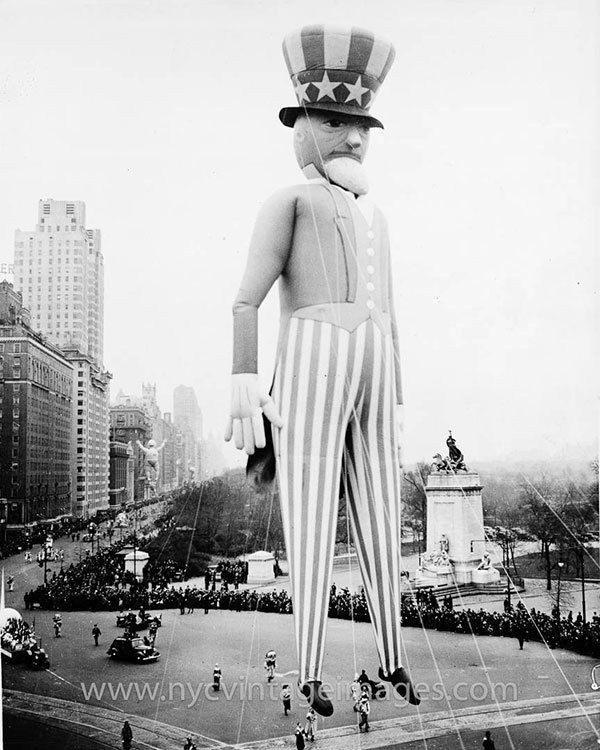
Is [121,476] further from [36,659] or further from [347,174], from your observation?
[347,174]

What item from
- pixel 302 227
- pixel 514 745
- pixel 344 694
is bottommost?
pixel 514 745

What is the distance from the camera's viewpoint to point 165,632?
5.59m

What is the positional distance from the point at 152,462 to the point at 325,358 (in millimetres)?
2191

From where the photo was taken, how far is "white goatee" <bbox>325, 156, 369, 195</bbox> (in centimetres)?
352

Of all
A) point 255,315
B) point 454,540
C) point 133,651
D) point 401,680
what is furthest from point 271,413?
point 454,540

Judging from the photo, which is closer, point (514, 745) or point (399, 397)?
point (399, 397)

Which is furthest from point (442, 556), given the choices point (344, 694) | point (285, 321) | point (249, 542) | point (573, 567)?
point (285, 321)

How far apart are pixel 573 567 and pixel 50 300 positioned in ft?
22.2

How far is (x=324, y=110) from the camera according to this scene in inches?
137

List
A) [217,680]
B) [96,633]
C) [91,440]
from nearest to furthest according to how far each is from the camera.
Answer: [217,680] < [96,633] < [91,440]

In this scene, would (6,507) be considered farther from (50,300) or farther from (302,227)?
(302,227)

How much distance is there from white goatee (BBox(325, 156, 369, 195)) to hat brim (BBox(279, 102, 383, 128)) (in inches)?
8.0

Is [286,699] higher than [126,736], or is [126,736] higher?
[286,699]

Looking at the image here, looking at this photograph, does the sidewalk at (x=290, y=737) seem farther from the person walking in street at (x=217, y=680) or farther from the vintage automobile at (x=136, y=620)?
the vintage automobile at (x=136, y=620)
